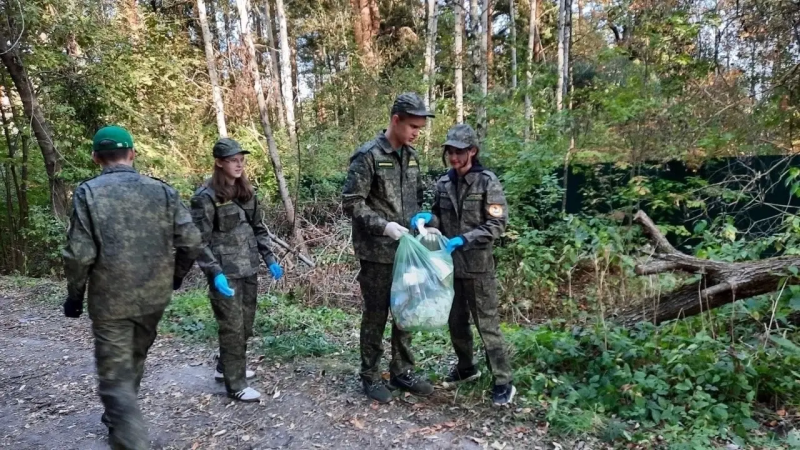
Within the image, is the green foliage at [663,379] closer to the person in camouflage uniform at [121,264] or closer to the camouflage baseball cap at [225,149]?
the person in camouflage uniform at [121,264]

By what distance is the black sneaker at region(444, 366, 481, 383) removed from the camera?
3637 millimetres

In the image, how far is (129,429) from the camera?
2447 millimetres

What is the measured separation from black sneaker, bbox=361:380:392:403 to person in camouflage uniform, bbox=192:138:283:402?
795 mm

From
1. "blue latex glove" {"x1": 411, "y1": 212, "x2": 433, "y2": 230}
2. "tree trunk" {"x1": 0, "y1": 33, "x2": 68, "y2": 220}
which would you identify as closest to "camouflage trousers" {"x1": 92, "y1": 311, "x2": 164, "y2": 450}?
→ "blue latex glove" {"x1": 411, "y1": 212, "x2": 433, "y2": 230}

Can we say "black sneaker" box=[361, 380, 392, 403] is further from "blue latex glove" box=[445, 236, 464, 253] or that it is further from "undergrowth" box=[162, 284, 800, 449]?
"blue latex glove" box=[445, 236, 464, 253]

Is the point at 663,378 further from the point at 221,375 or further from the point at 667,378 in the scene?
the point at 221,375

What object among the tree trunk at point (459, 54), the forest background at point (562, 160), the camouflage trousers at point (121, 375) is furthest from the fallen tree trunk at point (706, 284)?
the tree trunk at point (459, 54)

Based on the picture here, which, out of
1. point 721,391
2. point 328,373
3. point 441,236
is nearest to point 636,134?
point 721,391

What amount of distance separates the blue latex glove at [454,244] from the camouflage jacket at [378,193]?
363 mm

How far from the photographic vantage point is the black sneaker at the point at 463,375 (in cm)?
364

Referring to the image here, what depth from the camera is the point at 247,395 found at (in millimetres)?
3592

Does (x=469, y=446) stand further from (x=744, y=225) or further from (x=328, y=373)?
(x=744, y=225)

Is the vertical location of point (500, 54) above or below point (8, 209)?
above

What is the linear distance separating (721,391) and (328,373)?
9.12 ft
